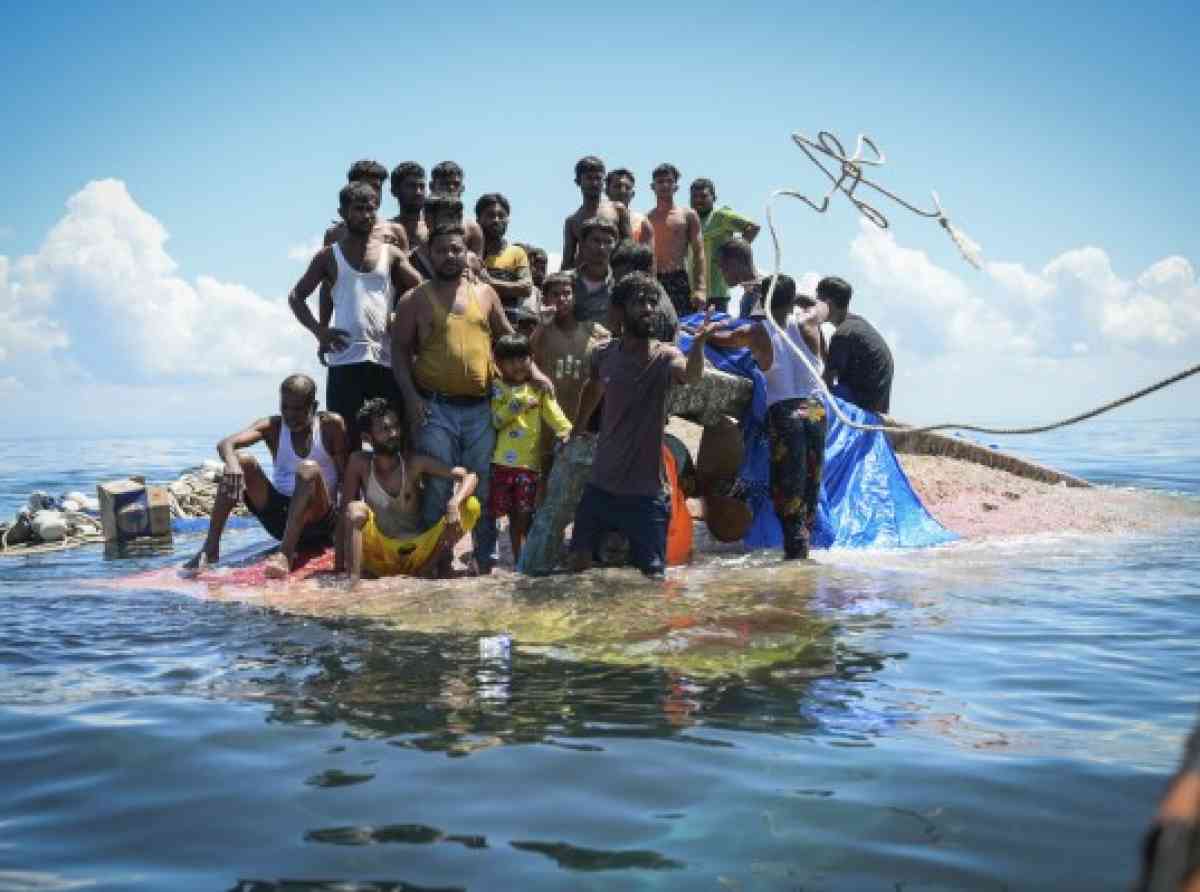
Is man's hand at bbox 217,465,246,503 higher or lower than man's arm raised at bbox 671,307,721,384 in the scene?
lower

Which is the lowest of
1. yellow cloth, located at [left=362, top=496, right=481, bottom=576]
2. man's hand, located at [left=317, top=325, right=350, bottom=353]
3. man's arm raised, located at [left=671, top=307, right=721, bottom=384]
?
yellow cloth, located at [left=362, top=496, right=481, bottom=576]

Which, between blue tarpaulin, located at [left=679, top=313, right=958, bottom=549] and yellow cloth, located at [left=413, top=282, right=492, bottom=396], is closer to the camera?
yellow cloth, located at [left=413, top=282, right=492, bottom=396]

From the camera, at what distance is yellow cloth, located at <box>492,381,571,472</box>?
22.9 ft

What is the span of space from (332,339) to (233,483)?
3.83 feet

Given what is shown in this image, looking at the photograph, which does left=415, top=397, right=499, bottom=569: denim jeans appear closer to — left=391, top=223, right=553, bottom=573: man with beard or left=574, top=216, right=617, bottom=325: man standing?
left=391, top=223, right=553, bottom=573: man with beard

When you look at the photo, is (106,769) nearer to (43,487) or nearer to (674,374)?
(674,374)

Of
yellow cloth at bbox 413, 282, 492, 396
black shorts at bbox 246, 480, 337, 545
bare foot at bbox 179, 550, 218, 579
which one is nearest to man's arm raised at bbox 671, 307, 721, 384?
yellow cloth at bbox 413, 282, 492, 396

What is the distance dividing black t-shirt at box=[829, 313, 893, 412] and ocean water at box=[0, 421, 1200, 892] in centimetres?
214

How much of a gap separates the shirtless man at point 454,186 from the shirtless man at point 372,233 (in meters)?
0.52

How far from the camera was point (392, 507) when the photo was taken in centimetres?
695

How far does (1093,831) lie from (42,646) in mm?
4944

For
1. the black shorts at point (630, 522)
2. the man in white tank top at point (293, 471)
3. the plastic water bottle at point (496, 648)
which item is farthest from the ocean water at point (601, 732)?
the man in white tank top at point (293, 471)

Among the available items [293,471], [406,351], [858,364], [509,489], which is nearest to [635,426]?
[509,489]

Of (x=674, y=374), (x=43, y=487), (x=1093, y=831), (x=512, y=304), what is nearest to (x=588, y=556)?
(x=674, y=374)
